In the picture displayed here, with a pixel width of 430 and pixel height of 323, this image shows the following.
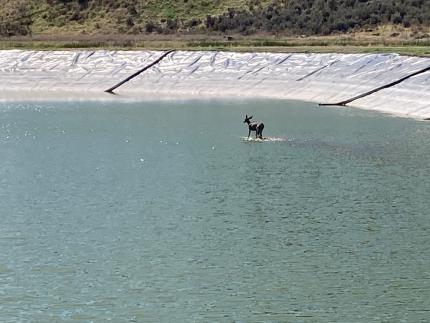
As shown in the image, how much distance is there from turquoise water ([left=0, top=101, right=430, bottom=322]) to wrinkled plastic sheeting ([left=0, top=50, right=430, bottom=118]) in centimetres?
993

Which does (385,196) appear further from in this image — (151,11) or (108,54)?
(151,11)

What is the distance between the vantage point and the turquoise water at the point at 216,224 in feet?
76.7

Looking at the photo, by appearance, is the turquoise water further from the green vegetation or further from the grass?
the green vegetation

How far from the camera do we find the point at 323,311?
22734 mm

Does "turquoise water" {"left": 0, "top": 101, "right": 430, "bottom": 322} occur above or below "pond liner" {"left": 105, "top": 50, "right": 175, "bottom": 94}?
above

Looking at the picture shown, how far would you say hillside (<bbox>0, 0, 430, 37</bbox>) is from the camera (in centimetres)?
9500

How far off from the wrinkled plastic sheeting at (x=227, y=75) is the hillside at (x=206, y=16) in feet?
61.3

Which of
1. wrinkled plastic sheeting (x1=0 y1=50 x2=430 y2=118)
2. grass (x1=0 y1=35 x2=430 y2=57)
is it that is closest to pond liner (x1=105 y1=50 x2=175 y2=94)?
wrinkled plastic sheeting (x1=0 y1=50 x2=430 y2=118)

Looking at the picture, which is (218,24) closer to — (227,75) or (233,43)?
(233,43)

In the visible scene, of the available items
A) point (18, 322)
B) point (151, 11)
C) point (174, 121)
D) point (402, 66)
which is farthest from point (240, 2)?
point (18, 322)

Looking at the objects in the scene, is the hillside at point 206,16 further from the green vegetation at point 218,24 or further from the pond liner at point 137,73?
the pond liner at point 137,73

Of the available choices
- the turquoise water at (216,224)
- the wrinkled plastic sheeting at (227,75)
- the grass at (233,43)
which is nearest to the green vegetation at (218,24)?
the grass at (233,43)

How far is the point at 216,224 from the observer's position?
31172mm

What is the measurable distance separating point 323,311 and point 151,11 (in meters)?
87.9
